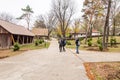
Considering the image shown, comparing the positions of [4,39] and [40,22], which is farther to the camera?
[40,22]

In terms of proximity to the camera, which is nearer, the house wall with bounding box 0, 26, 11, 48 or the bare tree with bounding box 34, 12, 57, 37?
the house wall with bounding box 0, 26, 11, 48

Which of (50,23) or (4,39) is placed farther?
(50,23)

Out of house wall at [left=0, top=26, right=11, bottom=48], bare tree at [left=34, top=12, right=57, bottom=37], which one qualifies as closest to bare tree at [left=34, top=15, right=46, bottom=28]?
bare tree at [left=34, top=12, right=57, bottom=37]

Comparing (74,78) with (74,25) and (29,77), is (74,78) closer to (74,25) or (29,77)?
(29,77)

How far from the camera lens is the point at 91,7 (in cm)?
4469

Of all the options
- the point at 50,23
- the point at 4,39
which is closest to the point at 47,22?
the point at 50,23

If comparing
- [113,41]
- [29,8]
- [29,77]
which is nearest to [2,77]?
[29,77]

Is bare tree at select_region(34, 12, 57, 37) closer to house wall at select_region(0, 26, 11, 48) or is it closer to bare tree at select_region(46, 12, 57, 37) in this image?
bare tree at select_region(46, 12, 57, 37)

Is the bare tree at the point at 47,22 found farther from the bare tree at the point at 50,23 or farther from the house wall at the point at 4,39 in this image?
the house wall at the point at 4,39

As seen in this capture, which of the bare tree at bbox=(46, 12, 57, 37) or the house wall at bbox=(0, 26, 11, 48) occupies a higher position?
the bare tree at bbox=(46, 12, 57, 37)

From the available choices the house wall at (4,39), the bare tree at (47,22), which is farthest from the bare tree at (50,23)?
the house wall at (4,39)

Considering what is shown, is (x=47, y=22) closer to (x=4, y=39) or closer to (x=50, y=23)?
(x=50, y=23)

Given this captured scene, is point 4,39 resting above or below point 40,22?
below

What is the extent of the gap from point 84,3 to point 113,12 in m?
10.6
